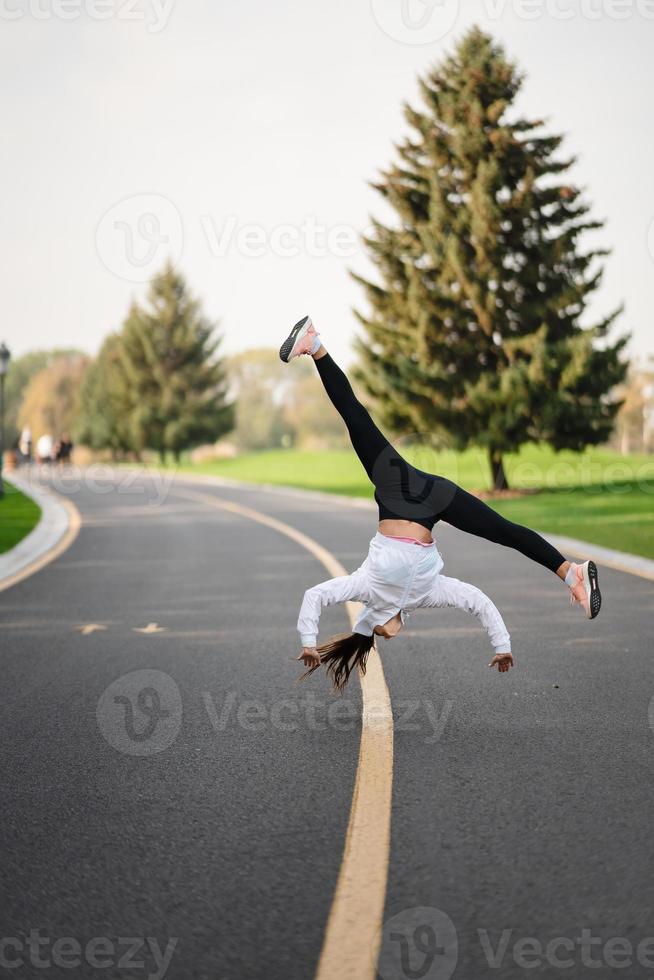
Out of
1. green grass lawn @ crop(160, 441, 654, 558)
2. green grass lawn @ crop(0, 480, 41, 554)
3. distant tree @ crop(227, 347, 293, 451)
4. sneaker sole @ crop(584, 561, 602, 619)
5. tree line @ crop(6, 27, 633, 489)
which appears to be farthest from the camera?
distant tree @ crop(227, 347, 293, 451)

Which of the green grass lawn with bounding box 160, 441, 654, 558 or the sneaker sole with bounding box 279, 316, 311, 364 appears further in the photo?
the green grass lawn with bounding box 160, 441, 654, 558

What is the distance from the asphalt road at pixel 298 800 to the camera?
2.88 meters

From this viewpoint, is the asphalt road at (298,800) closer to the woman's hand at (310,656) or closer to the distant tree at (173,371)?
the woman's hand at (310,656)

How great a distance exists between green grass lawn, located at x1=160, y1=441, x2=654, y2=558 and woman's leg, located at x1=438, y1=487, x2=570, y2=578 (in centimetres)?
934

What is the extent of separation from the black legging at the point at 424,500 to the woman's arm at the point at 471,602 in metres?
0.32

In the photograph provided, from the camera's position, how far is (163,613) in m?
9.28

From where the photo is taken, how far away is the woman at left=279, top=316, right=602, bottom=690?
4.95 metres

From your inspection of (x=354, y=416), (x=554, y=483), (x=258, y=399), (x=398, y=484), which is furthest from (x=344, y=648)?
(x=258, y=399)

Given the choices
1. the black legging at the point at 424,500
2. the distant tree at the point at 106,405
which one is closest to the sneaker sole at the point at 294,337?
the black legging at the point at 424,500

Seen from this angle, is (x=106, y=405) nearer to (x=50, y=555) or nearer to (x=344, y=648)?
(x=50, y=555)

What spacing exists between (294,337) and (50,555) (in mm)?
10552

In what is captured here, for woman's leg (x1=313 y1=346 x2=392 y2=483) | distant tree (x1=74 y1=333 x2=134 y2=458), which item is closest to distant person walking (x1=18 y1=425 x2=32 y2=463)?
distant tree (x1=74 y1=333 x2=134 y2=458)

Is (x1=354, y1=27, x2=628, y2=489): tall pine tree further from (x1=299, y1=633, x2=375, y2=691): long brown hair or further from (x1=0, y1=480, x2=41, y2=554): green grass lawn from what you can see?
(x1=299, y1=633, x2=375, y2=691): long brown hair

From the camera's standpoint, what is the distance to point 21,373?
6555 inches
